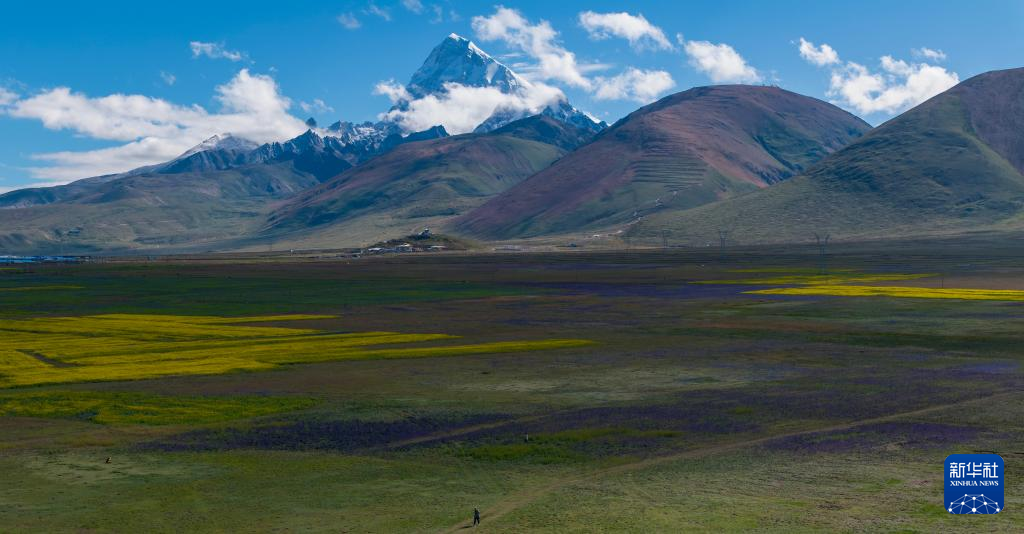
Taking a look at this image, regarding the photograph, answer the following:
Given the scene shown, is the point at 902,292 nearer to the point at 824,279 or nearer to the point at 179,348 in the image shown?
the point at 824,279

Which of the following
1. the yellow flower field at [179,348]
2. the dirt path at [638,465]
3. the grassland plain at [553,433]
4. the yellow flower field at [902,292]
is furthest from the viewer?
the yellow flower field at [902,292]

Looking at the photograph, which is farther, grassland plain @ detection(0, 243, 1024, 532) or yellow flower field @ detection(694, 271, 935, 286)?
yellow flower field @ detection(694, 271, 935, 286)

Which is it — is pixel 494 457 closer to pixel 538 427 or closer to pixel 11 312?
pixel 538 427

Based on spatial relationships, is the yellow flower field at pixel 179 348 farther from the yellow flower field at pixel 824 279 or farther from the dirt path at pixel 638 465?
the yellow flower field at pixel 824 279

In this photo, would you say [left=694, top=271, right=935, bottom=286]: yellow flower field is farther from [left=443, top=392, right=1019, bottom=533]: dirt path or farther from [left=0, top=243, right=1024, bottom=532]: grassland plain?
[left=443, top=392, right=1019, bottom=533]: dirt path

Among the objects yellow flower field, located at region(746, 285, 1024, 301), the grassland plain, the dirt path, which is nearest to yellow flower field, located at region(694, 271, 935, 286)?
yellow flower field, located at region(746, 285, 1024, 301)

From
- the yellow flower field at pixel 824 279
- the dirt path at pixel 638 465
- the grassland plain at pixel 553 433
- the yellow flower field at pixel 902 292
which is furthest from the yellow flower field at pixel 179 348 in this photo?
the yellow flower field at pixel 824 279

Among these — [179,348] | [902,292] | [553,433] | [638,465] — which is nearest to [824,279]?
[902,292]
